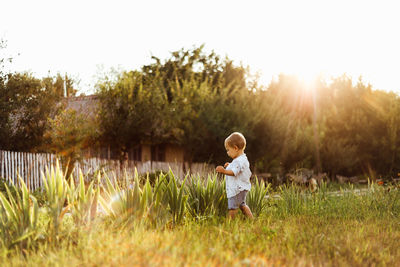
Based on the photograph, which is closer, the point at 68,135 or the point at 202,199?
the point at 202,199

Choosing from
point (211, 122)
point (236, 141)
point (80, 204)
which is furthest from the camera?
point (211, 122)

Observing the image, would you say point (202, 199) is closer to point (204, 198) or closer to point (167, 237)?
point (204, 198)

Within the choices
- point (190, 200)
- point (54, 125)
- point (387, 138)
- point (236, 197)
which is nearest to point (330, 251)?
point (236, 197)

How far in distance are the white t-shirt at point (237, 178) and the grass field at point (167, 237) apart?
331mm

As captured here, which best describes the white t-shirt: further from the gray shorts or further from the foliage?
the foliage

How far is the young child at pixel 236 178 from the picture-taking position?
271 inches

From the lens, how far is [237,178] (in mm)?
7004

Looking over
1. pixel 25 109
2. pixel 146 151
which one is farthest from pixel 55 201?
pixel 146 151

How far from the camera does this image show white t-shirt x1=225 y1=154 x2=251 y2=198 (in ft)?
22.6

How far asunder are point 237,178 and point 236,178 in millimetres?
16

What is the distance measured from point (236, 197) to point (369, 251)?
2.39m

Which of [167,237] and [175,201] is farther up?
[175,201]

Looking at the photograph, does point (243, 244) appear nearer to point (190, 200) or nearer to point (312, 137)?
point (190, 200)

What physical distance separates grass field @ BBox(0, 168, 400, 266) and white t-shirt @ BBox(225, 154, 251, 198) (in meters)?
0.33
